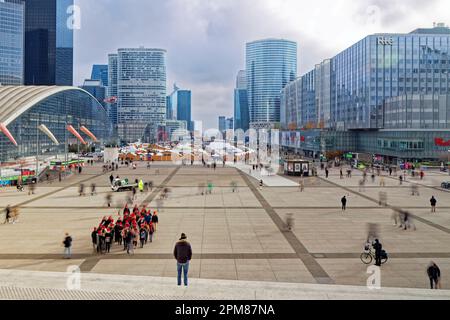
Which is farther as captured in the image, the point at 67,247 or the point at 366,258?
the point at 67,247

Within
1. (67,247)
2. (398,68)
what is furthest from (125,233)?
(398,68)

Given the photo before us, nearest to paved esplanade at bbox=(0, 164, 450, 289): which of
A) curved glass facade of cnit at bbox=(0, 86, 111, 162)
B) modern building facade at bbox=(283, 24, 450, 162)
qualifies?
curved glass facade of cnit at bbox=(0, 86, 111, 162)

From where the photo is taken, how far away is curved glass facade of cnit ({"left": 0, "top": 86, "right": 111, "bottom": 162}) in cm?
7362

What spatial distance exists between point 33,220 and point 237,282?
52.3ft

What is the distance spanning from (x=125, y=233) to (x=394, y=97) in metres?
80.7

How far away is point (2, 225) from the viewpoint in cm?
2328

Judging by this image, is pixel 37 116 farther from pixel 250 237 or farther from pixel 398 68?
pixel 398 68

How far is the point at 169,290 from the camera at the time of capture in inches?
478

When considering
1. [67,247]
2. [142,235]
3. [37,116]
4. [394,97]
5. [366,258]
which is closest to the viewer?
[366,258]

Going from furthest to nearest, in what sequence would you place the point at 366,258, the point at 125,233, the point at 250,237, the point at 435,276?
1. the point at 250,237
2. the point at 125,233
3. the point at 366,258
4. the point at 435,276

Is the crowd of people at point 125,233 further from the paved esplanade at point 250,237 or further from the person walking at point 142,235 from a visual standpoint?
the paved esplanade at point 250,237

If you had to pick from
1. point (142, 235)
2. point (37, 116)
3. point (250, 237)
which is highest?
point (37, 116)
